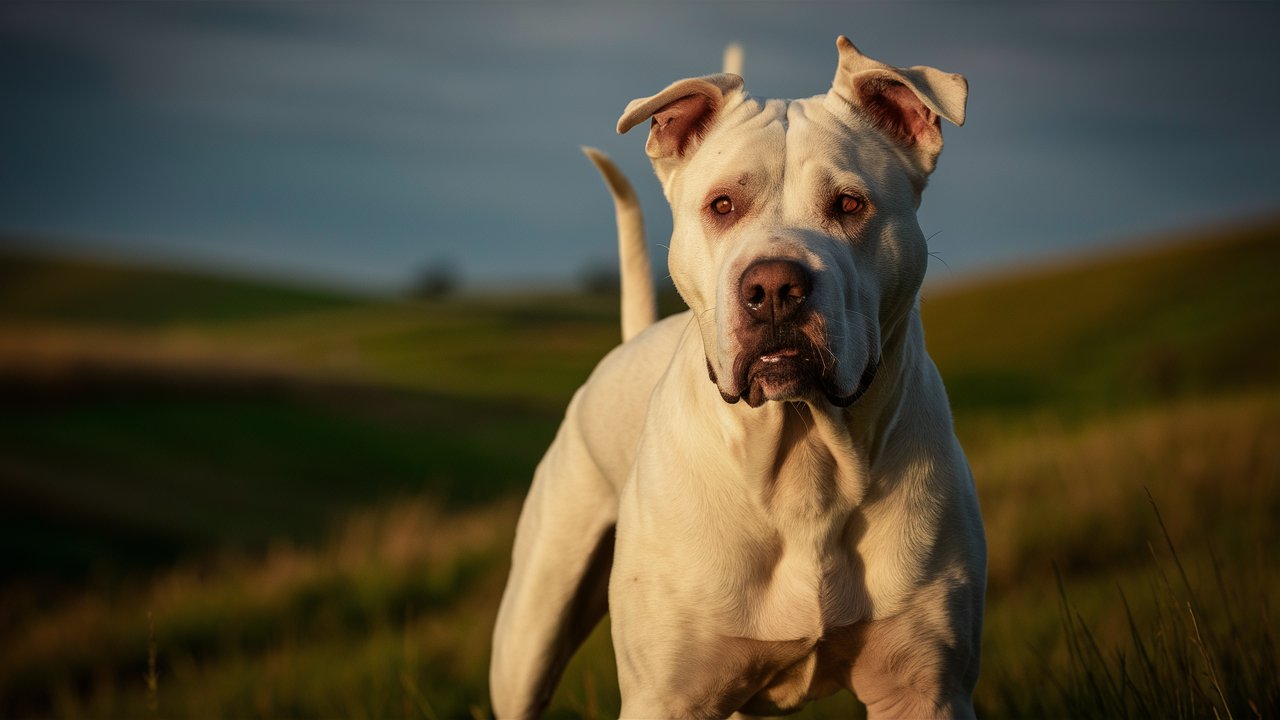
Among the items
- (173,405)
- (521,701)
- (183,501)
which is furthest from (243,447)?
(521,701)

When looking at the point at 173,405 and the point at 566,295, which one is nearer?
the point at 173,405

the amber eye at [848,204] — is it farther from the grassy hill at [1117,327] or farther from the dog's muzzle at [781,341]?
the grassy hill at [1117,327]

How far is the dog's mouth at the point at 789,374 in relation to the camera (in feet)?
9.20

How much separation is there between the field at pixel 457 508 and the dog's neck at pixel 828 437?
72 cm

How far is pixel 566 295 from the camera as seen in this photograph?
8462cm

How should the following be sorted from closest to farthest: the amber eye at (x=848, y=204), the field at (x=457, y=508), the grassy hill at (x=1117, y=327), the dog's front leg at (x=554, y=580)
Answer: the amber eye at (x=848, y=204) < the dog's front leg at (x=554, y=580) < the field at (x=457, y=508) < the grassy hill at (x=1117, y=327)

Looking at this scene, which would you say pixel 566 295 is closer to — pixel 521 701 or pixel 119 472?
pixel 119 472

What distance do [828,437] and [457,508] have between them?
57.4 ft

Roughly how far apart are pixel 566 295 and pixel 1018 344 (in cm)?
5520

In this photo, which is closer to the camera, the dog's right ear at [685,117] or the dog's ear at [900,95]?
the dog's ear at [900,95]

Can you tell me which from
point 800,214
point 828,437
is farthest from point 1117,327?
point 800,214

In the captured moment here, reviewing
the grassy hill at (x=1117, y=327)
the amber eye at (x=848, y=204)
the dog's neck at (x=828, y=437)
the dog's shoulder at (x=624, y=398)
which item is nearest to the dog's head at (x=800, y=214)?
the amber eye at (x=848, y=204)

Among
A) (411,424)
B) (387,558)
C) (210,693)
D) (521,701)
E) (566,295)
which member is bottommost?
(566,295)

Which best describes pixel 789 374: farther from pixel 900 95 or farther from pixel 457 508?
pixel 457 508
